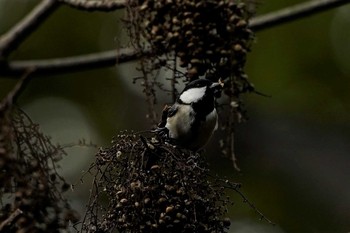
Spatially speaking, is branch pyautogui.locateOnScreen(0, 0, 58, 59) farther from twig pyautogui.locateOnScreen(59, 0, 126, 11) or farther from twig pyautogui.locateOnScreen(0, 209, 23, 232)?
twig pyautogui.locateOnScreen(0, 209, 23, 232)

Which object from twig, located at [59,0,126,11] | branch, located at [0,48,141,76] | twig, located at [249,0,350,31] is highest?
twig, located at [59,0,126,11]

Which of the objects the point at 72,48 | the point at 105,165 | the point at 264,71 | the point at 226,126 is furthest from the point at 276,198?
the point at 105,165

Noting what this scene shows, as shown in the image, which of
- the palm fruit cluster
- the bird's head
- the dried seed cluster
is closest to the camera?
the dried seed cluster

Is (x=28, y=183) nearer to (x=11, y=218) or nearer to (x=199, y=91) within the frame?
(x=11, y=218)

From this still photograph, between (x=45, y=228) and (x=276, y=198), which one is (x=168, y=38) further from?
(x=276, y=198)

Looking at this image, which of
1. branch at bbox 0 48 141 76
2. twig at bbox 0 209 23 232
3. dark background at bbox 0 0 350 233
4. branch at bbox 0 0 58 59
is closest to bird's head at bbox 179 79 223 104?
branch at bbox 0 48 141 76

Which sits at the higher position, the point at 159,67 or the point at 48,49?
the point at 159,67
